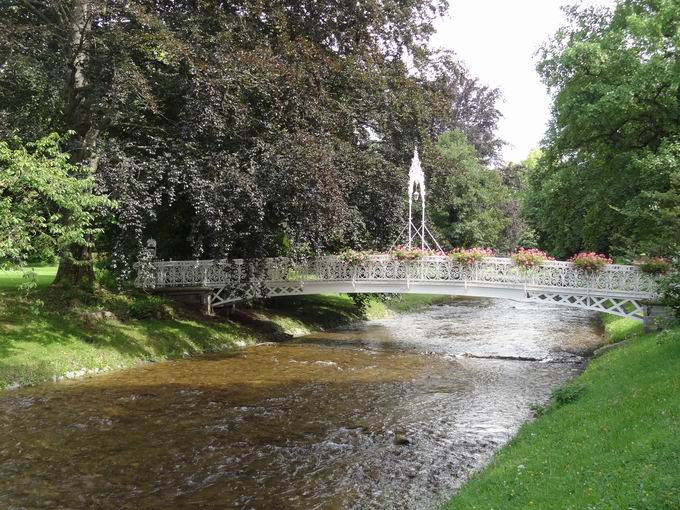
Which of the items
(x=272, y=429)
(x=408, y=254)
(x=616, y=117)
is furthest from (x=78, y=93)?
(x=616, y=117)

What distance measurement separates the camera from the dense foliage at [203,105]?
1570cm

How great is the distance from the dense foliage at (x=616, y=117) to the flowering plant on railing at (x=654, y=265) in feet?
2.37

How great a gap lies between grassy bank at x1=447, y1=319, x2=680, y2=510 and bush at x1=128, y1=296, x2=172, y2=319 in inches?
552

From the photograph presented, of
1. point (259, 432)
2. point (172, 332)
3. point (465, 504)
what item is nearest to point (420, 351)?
point (172, 332)

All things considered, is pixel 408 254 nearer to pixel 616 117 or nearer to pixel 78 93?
pixel 616 117

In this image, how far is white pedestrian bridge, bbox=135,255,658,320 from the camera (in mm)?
17797

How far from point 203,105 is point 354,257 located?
315 inches

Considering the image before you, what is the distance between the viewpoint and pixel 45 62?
53.5 ft

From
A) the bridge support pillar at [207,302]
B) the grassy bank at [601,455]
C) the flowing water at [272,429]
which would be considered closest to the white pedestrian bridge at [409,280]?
the bridge support pillar at [207,302]

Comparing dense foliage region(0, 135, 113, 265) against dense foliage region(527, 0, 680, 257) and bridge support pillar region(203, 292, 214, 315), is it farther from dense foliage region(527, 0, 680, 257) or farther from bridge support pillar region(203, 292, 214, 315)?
dense foliage region(527, 0, 680, 257)

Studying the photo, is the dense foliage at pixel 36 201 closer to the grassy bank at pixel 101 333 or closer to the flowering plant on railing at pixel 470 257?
the grassy bank at pixel 101 333

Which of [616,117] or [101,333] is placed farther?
[616,117]

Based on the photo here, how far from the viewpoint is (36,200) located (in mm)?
14016

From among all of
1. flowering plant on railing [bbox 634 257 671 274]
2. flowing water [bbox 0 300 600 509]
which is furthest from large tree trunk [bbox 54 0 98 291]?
flowering plant on railing [bbox 634 257 671 274]
